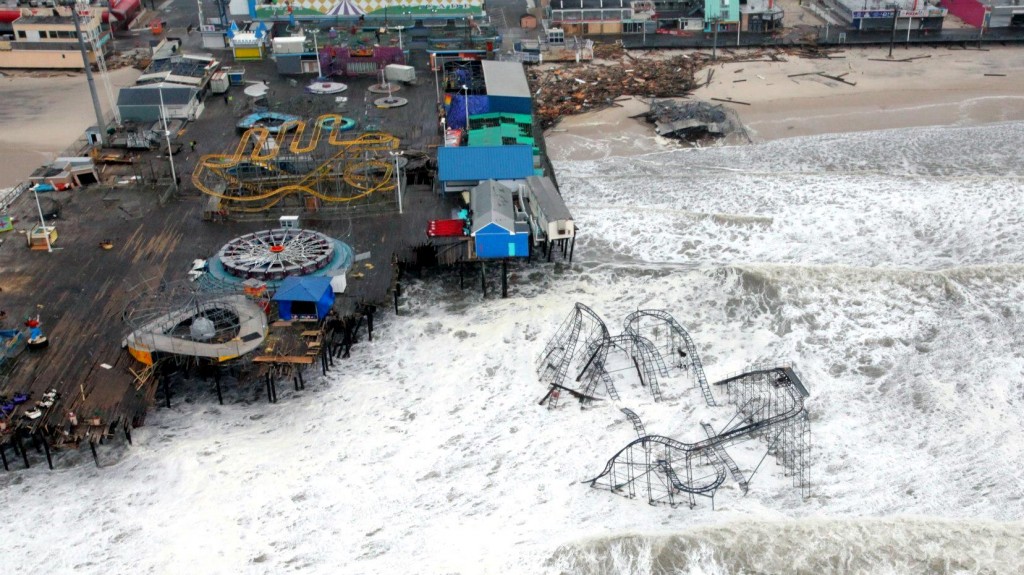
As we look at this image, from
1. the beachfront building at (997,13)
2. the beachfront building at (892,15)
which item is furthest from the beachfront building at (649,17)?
the beachfront building at (997,13)

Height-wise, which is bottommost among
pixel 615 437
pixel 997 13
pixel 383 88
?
pixel 615 437

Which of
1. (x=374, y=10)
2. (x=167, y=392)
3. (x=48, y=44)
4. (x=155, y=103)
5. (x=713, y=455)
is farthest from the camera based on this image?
(x=374, y=10)

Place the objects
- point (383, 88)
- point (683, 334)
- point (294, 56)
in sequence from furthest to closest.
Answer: point (294, 56), point (383, 88), point (683, 334)

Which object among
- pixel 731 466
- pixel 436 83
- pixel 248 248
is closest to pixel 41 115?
pixel 436 83

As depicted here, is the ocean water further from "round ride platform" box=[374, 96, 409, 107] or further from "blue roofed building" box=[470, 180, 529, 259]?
"round ride platform" box=[374, 96, 409, 107]

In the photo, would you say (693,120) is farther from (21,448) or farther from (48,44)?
(48,44)

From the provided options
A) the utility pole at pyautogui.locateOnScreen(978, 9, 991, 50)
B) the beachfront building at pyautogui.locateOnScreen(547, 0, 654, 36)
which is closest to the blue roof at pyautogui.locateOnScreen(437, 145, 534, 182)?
the beachfront building at pyautogui.locateOnScreen(547, 0, 654, 36)

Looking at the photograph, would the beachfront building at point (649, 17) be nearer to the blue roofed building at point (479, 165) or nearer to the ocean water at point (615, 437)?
the blue roofed building at point (479, 165)
